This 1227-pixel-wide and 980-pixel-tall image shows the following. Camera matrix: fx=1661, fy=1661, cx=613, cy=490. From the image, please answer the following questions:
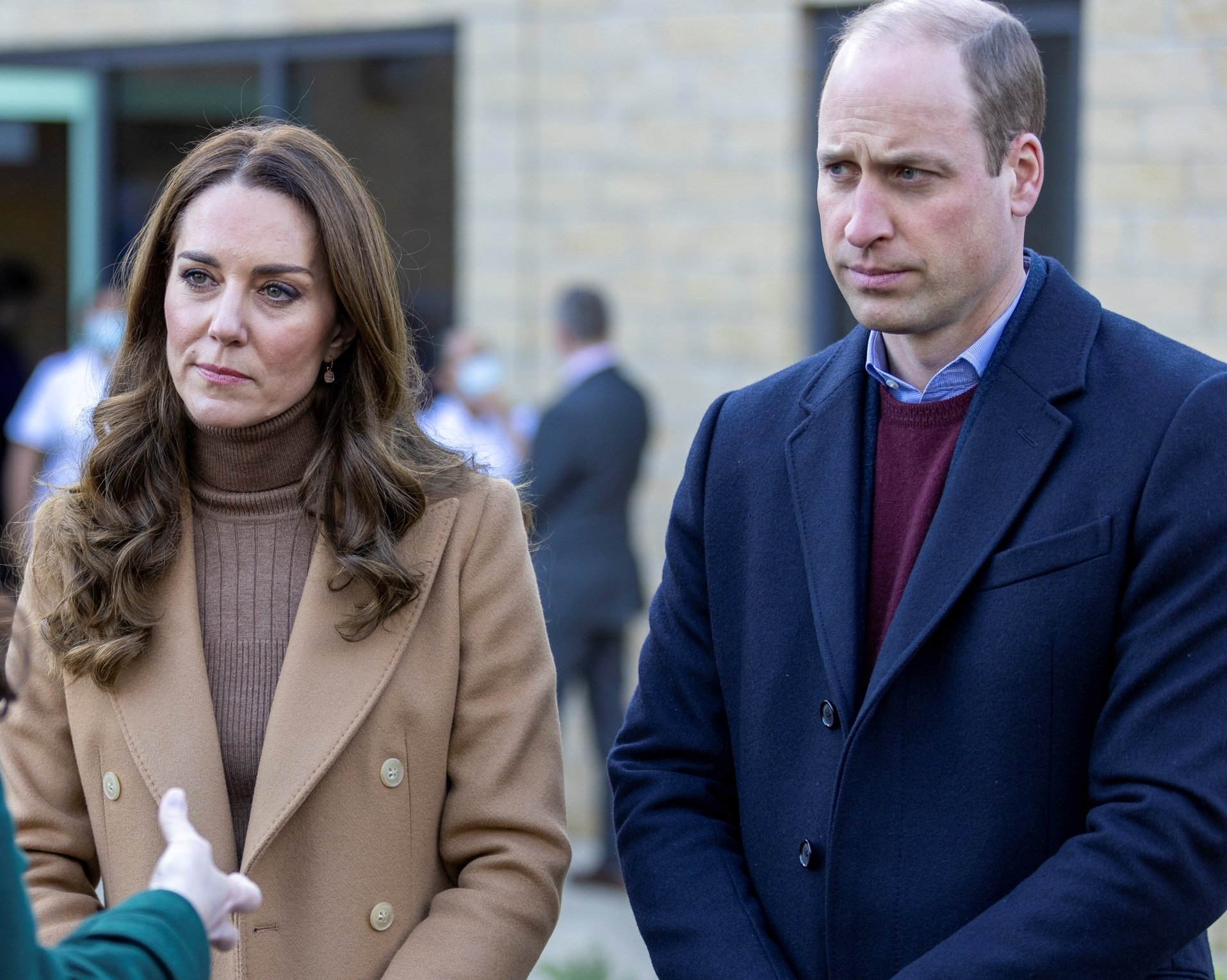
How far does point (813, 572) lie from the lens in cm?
237

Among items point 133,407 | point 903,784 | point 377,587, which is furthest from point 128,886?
point 903,784

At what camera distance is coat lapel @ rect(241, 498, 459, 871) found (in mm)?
2451

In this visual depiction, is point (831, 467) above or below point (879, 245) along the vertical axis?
below

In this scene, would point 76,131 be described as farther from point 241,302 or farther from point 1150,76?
point 241,302

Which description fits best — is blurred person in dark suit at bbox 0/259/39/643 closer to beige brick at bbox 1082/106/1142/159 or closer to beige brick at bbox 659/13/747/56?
beige brick at bbox 659/13/747/56

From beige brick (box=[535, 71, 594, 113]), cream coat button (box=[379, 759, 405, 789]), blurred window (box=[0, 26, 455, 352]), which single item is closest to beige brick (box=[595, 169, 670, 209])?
beige brick (box=[535, 71, 594, 113])

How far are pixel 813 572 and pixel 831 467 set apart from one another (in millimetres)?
158

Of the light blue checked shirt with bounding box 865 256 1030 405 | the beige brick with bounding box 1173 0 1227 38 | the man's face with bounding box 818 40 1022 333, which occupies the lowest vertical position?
the light blue checked shirt with bounding box 865 256 1030 405

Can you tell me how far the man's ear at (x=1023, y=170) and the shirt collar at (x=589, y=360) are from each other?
4.40 meters

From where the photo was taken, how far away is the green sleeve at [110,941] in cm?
172

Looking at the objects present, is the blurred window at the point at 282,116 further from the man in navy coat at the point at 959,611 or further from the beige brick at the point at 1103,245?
the man in navy coat at the point at 959,611

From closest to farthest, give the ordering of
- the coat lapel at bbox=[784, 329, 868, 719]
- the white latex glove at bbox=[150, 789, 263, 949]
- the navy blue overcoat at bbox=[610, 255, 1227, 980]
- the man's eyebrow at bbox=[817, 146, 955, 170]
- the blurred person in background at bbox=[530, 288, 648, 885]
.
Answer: the white latex glove at bbox=[150, 789, 263, 949], the navy blue overcoat at bbox=[610, 255, 1227, 980], the man's eyebrow at bbox=[817, 146, 955, 170], the coat lapel at bbox=[784, 329, 868, 719], the blurred person in background at bbox=[530, 288, 648, 885]

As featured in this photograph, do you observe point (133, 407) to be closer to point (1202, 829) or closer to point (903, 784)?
point (903, 784)

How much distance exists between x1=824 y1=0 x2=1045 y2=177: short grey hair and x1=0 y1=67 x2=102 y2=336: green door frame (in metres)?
6.65
